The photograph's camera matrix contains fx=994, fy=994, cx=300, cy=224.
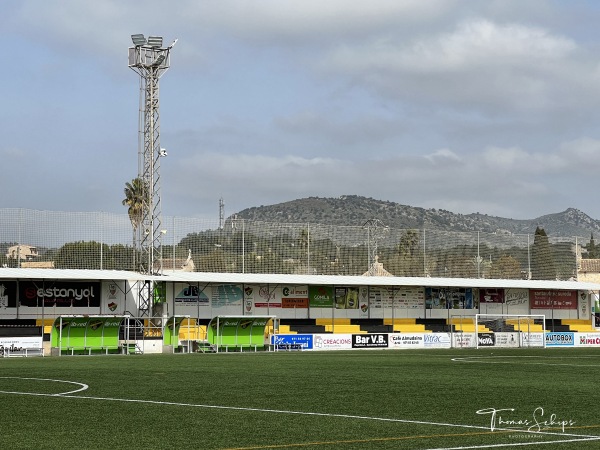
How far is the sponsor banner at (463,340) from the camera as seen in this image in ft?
206

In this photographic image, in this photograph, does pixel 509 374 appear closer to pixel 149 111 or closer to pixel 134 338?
pixel 134 338

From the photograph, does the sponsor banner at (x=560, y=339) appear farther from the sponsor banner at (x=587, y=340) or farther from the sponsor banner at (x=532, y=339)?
the sponsor banner at (x=532, y=339)

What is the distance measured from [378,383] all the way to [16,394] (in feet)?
27.0

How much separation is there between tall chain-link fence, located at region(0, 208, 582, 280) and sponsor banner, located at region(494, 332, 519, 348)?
653 inches

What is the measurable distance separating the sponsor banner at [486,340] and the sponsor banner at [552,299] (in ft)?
73.8

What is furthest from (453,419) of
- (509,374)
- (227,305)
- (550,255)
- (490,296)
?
(550,255)

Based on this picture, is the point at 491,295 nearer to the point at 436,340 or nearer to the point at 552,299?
the point at 552,299

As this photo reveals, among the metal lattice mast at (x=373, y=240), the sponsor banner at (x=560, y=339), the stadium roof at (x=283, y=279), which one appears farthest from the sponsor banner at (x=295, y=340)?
the metal lattice mast at (x=373, y=240)

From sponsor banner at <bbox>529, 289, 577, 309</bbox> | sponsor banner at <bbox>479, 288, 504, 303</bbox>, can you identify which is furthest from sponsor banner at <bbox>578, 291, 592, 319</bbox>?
sponsor banner at <bbox>479, 288, 504, 303</bbox>

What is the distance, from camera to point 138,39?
66375 millimetres

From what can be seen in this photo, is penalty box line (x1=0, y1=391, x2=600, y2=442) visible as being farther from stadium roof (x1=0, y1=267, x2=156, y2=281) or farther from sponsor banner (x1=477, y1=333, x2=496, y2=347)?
sponsor banner (x1=477, y1=333, x2=496, y2=347)

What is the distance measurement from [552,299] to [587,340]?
689 inches

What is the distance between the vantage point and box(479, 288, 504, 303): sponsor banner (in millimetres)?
82750

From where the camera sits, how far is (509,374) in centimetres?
2756
